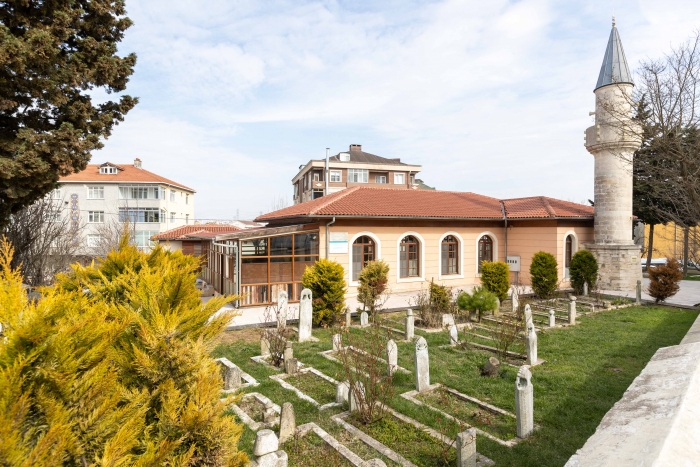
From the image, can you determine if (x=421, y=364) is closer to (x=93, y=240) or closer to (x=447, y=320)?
(x=447, y=320)

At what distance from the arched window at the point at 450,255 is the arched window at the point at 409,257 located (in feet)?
5.05

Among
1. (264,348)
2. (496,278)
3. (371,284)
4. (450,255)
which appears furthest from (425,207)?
(264,348)

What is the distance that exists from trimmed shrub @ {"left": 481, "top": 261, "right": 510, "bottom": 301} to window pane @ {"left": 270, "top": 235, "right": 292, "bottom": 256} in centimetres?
766

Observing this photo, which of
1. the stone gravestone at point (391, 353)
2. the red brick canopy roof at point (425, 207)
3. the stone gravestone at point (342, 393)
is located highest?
the red brick canopy roof at point (425, 207)

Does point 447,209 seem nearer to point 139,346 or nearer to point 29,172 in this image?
point 29,172

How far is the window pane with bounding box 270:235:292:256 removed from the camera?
14477 mm

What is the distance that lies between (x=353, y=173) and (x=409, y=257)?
90.1 feet

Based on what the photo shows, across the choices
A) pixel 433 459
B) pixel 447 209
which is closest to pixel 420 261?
pixel 447 209

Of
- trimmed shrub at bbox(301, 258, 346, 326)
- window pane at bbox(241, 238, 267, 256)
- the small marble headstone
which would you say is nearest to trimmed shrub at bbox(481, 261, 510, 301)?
trimmed shrub at bbox(301, 258, 346, 326)

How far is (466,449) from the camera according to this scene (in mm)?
4074

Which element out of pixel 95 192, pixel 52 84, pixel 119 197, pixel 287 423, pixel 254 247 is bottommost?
pixel 287 423

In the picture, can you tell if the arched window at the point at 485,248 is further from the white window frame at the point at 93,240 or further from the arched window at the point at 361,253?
the white window frame at the point at 93,240

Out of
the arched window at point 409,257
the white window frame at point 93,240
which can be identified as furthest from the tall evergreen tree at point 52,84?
the white window frame at point 93,240

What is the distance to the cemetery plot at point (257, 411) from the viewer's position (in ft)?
17.0
